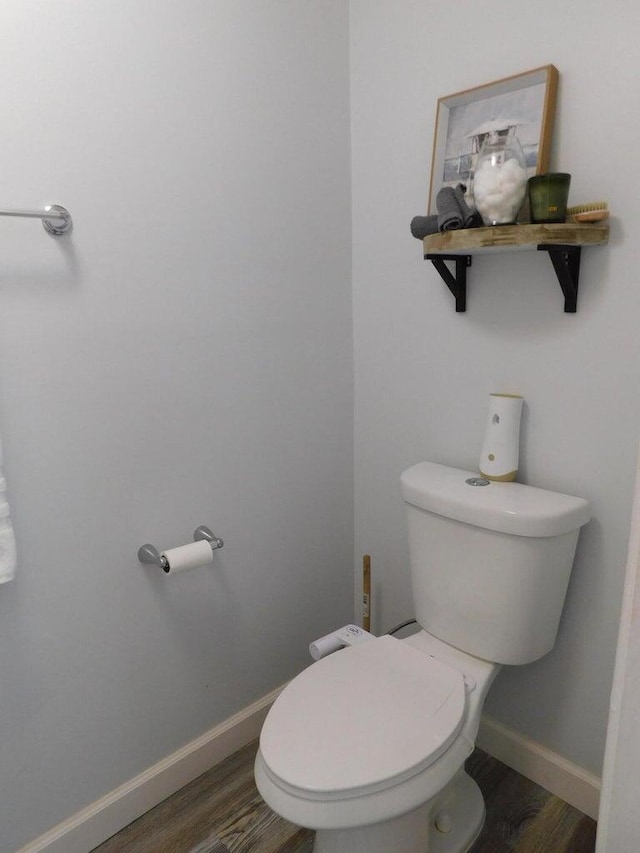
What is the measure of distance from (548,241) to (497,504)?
1.82 feet

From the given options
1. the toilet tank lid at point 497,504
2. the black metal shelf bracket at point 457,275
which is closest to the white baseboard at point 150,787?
the toilet tank lid at point 497,504

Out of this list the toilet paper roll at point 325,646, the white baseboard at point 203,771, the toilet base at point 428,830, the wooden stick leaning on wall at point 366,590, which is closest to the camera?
the toilet base at point 428,830

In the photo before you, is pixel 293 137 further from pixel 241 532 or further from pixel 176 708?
pixel 176 708

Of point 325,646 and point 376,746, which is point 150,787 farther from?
point 376,746

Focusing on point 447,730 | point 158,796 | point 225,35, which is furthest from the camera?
point 158,796

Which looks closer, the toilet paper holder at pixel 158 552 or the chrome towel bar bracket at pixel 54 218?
the chrome towel bar bracket at pixel 54 218

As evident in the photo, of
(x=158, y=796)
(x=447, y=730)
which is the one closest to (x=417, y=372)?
(x=447, y=730)

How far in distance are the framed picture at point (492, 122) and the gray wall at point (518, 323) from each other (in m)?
0.04

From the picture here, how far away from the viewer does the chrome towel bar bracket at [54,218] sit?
3.45 ft

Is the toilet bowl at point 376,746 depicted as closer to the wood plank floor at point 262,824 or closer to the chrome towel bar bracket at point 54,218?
the wood plank floor at point 262,824

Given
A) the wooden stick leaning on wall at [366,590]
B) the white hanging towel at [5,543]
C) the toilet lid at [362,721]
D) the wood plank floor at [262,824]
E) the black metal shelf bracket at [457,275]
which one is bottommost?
the wood plank floor at [262,824]

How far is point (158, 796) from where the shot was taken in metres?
1.47

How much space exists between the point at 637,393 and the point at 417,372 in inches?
22.2

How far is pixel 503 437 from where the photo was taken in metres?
1.35
